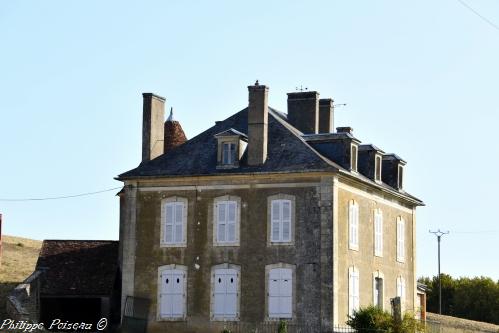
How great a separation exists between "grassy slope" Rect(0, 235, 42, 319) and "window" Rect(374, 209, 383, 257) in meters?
14.4

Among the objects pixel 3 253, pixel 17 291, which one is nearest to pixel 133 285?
pixel 17 291

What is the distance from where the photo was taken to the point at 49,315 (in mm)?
44250

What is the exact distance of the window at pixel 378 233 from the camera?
44469 mm

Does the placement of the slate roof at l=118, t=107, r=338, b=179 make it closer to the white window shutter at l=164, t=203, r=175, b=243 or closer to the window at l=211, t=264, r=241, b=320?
the white window shutter at l=164, t=203, r=175, b=243

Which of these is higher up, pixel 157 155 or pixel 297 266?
pixel 157 155

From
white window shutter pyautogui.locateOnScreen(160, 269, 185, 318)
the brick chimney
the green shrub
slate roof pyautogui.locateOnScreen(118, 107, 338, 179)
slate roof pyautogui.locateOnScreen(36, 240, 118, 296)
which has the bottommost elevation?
the green shrub

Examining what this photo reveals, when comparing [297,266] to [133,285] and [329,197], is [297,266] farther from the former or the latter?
[133,285]

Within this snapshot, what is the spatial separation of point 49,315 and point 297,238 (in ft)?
34.9

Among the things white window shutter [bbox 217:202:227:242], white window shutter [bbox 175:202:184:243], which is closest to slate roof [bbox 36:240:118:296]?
white window shutter [bbox 175:202:184:243]

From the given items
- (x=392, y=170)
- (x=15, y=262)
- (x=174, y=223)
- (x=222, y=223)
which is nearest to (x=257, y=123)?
(x=222, y=223)

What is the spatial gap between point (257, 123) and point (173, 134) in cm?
688

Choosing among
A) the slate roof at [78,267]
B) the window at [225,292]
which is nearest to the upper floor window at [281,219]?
the window at [225,292]

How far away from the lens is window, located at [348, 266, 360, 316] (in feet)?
Answer: 136

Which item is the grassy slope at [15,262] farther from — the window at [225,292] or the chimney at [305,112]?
the chimney at [305,112]
